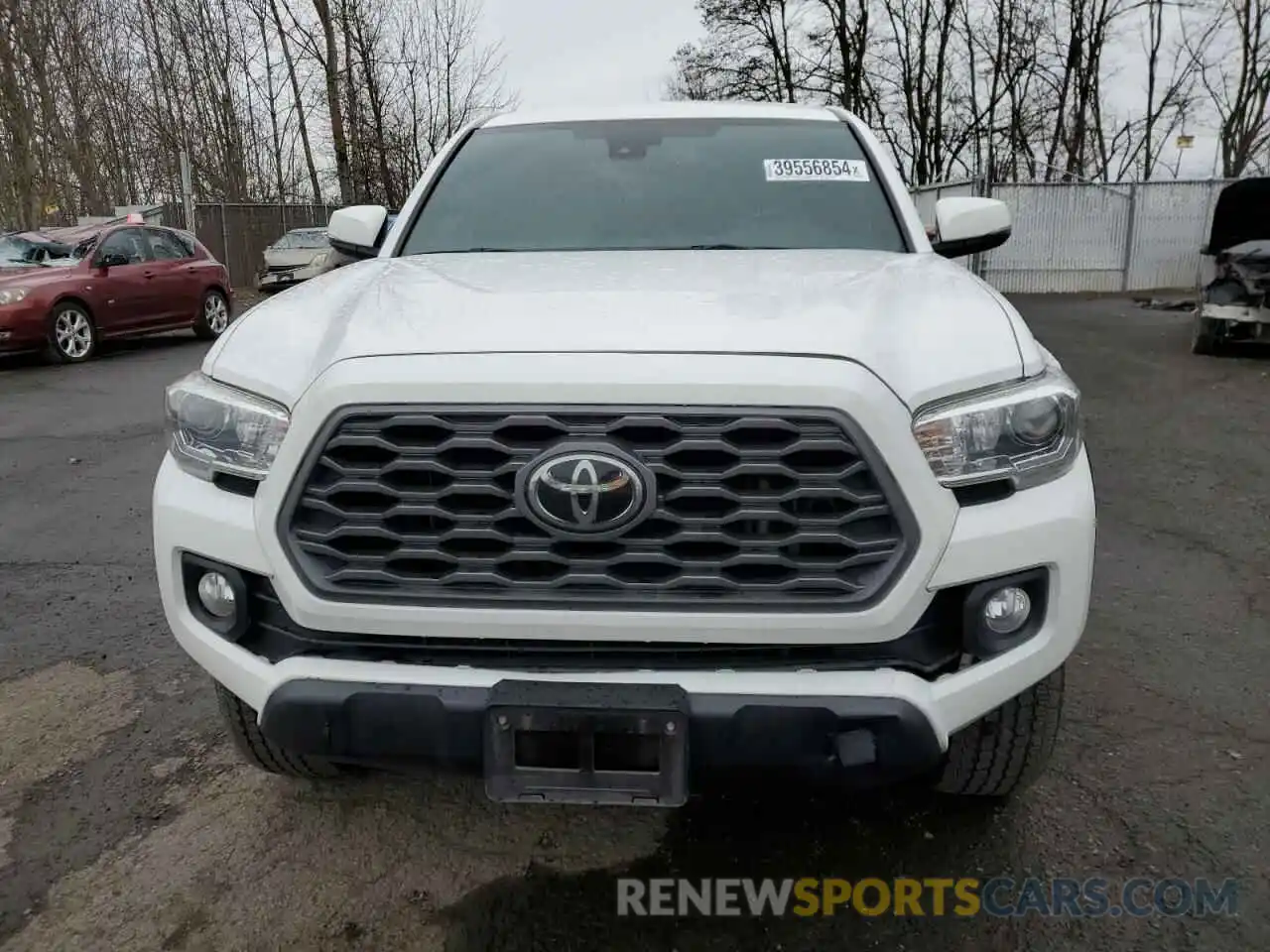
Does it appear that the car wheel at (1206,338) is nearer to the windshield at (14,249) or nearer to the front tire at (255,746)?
the front tire at (255,746)

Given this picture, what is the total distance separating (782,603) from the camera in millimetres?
1772

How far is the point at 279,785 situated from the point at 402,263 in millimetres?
1496

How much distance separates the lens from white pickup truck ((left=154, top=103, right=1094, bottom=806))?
1742 millimetres

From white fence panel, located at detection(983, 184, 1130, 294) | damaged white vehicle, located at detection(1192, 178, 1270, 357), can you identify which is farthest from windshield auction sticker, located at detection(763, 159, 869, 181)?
white fence panel, located at detection(983, 184, 1130, 294)

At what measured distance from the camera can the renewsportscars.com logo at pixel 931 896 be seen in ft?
7.06

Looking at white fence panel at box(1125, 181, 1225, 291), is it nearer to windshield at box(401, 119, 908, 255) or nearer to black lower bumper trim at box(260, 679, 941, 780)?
windshield at box(401, 119, 908, 255)

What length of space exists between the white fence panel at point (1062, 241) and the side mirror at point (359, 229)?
18996mm

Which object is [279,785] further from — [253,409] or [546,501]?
[546,501]

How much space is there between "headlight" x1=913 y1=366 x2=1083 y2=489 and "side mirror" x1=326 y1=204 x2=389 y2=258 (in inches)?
90.4

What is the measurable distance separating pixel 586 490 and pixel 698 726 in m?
0.46

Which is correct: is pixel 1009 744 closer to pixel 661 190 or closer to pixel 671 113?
pixel 661 190

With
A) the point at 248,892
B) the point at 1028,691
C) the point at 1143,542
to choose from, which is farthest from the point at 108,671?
the point at 1143,542

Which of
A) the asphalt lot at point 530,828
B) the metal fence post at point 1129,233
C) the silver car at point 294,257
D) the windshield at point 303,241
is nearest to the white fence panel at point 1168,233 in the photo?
the metal fence post at point 1129,233

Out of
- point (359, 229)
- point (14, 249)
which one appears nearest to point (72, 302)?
point (14, 249)
